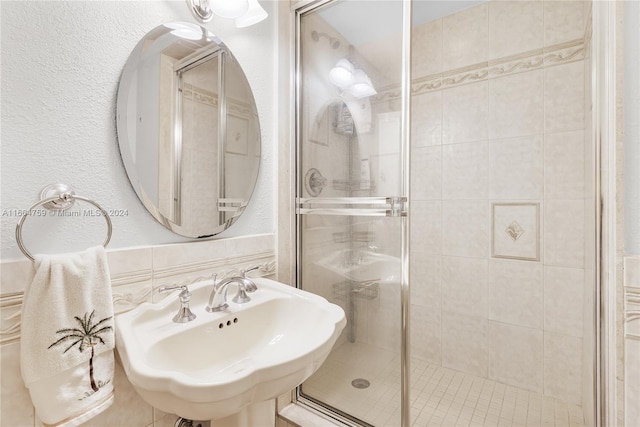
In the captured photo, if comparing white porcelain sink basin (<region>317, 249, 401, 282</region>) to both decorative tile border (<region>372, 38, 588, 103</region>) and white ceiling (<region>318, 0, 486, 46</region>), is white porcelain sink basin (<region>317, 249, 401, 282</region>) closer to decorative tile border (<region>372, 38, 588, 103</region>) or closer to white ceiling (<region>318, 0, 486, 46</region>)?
white ceiling (<region>318, 0, 486, 46</region>)

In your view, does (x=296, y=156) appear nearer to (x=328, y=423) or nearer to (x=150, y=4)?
(x=150, y=4)

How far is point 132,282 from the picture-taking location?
0.90 metres

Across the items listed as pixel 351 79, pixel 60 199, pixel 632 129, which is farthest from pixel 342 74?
pixel 60 199

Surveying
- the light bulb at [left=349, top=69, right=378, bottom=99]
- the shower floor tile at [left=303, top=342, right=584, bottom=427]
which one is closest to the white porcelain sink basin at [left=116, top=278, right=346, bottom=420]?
the shower floor tile at [left=303, top=342, right=584, bottom=427]

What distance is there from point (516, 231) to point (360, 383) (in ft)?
4.53

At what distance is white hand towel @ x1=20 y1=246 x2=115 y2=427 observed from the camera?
661 mm

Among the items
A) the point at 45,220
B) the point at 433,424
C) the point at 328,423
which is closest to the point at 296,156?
the point at 45,220

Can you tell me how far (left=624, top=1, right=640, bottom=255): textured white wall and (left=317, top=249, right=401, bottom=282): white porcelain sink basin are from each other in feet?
2.23

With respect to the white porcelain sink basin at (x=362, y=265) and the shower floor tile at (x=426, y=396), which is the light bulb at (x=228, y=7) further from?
the shower floor tile at (x=426, y=396)

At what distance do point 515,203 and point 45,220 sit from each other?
7.37 ft

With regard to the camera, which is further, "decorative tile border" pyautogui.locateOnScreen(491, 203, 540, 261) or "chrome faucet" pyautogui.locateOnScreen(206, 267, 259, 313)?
"decorative tile border" pyautogui.locateOnScreen(491, 203, 540, 261)

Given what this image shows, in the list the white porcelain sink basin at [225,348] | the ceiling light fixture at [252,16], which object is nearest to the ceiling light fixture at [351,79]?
the ceiling light fixture at [252,16]

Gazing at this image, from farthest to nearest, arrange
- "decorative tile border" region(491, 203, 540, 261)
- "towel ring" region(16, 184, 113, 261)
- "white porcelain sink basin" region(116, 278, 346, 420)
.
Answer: "decorative tile border" region(491, 203, 540, 261)
"towel ring" region(16, 184, 113, 261)
"white porcelain sink basin" region(116, 278, 346, 420)

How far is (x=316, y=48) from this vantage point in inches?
55.7
